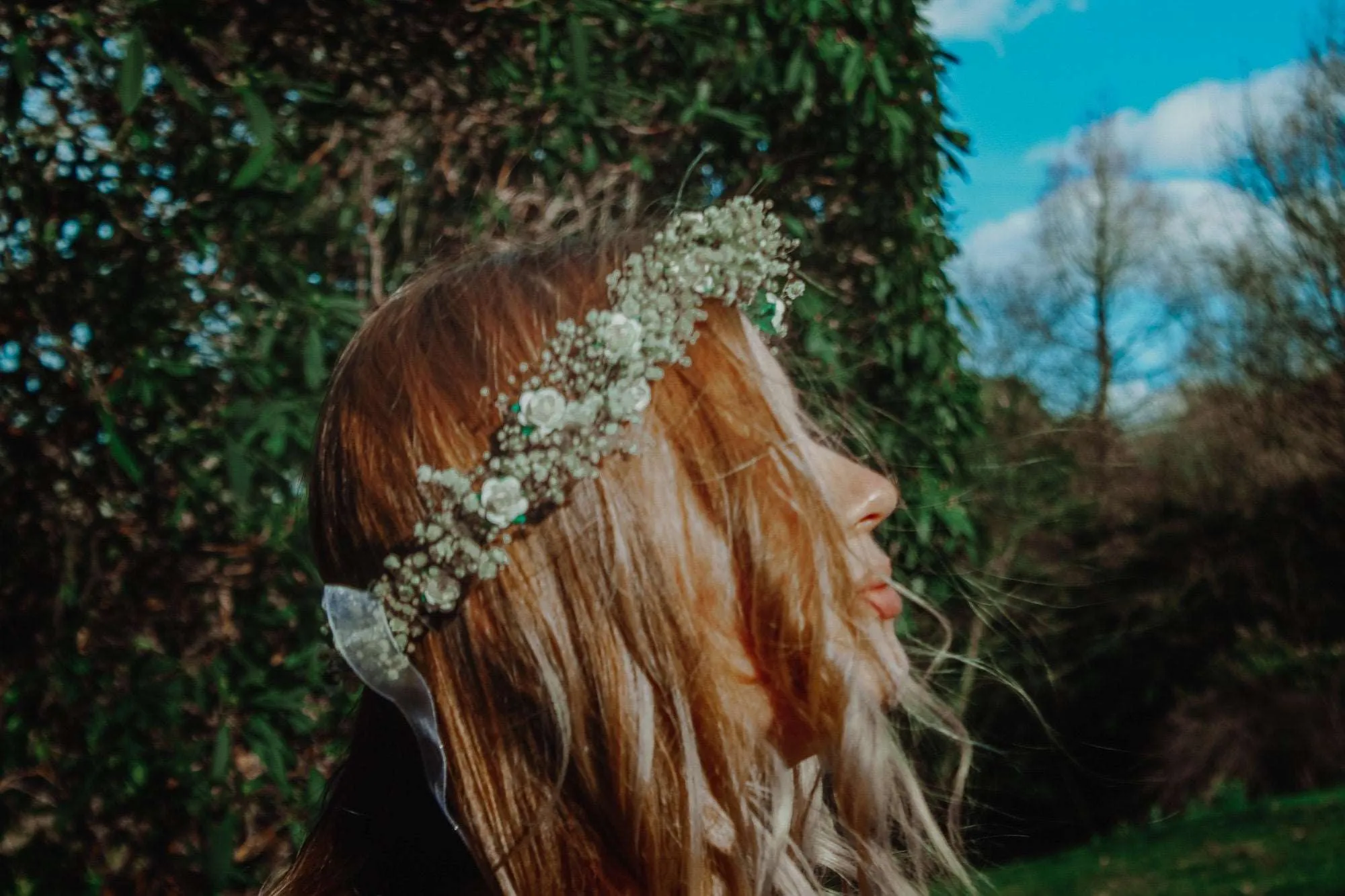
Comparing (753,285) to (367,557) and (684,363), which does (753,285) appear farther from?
(367,557)

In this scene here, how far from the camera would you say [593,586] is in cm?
124

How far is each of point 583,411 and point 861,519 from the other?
1.27ft

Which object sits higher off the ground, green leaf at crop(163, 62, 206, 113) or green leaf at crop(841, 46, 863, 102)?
green leaf at crop(163, 62, 206, 113)

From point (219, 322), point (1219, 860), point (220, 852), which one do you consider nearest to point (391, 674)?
point (220, 852)

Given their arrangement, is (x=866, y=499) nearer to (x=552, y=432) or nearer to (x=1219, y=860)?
(x=552, y=432)

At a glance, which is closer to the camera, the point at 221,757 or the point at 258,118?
the point at 258,118

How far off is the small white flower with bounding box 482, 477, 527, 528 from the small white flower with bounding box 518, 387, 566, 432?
67mm

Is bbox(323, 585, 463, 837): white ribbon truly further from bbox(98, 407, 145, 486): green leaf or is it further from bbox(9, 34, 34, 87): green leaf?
bbox(9, 34, 34, 87): green leaf

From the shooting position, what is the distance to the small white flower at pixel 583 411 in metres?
1.23

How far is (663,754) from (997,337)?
1427cm

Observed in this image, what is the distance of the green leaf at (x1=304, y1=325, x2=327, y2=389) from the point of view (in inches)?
94.5

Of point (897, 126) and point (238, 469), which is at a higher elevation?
point (897, 126)

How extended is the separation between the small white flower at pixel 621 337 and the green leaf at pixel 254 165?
1299 millimetres

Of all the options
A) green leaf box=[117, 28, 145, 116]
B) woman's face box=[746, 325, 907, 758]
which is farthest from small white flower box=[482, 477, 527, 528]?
green leaf box=[117, 28, 145, 116]
